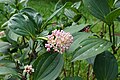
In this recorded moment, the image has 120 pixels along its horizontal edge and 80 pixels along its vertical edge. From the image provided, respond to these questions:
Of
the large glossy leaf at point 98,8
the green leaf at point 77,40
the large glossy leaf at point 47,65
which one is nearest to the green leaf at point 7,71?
the large glossy leaf at point 47,65

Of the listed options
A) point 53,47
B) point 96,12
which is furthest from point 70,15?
point 53,47

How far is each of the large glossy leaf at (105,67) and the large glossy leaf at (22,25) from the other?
0.22 metres

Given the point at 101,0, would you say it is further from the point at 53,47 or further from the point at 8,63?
the point at 8,63

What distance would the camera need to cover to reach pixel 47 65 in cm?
107

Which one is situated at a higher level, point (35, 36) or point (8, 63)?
point (35, 36)

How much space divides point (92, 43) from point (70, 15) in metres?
0.41

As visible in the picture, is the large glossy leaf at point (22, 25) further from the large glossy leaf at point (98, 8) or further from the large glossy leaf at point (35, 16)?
the large glossy leaf at point (98, 8)

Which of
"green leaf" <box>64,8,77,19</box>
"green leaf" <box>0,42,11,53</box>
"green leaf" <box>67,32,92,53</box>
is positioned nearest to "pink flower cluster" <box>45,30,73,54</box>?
"green leaf" <box>67,32,92,53</box>

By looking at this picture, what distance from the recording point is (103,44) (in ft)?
3.46

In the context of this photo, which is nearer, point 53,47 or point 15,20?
point 53,47

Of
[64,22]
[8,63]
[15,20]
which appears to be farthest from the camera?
[64,22]

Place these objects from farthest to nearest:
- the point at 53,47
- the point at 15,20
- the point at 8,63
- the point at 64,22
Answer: the point at 64,22, the point at 8,63, the point at 15,20, the point at 53,47

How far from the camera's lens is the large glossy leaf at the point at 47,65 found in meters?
1.06

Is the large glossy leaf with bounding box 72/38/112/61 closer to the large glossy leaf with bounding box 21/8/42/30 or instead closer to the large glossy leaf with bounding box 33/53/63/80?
the large glossy leaf with bounding box 33/53/63/80
